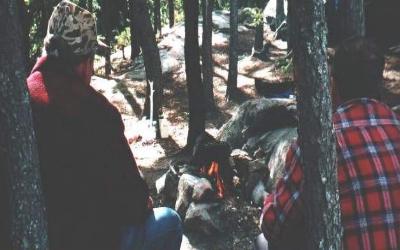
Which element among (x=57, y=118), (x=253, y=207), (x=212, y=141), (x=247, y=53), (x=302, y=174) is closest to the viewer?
(x=57, y=118)

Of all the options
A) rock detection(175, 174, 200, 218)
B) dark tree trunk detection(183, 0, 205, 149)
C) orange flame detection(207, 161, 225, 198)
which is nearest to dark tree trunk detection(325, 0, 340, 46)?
dark tree trunk detection(183, 0, 205, 149)

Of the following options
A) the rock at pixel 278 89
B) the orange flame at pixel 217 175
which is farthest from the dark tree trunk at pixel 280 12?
the orange flame at pixel 217 175

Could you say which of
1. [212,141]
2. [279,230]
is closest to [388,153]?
[279,230]

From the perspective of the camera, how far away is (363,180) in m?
2.68

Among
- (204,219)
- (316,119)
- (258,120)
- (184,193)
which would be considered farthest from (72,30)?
Answer: (258,120)

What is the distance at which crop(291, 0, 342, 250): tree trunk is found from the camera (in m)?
2.63

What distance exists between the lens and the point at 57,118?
2.68 metres

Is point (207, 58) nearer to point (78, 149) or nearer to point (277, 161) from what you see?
point (277, 161)

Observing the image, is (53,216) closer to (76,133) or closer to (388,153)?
(76,133)

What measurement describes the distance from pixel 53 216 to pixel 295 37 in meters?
1.67

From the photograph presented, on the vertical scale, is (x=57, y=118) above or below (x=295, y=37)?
below

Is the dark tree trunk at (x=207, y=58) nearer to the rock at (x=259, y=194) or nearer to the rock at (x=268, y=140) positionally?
the rock at (x=268, y=140)

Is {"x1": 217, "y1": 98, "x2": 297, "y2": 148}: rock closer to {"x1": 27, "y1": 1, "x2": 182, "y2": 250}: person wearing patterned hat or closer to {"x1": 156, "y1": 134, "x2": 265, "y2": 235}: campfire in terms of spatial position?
{"x1": 156, "y1": 134, "x2": 265, "y2": 235}: campfire

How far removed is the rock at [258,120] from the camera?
10108 millimetres
